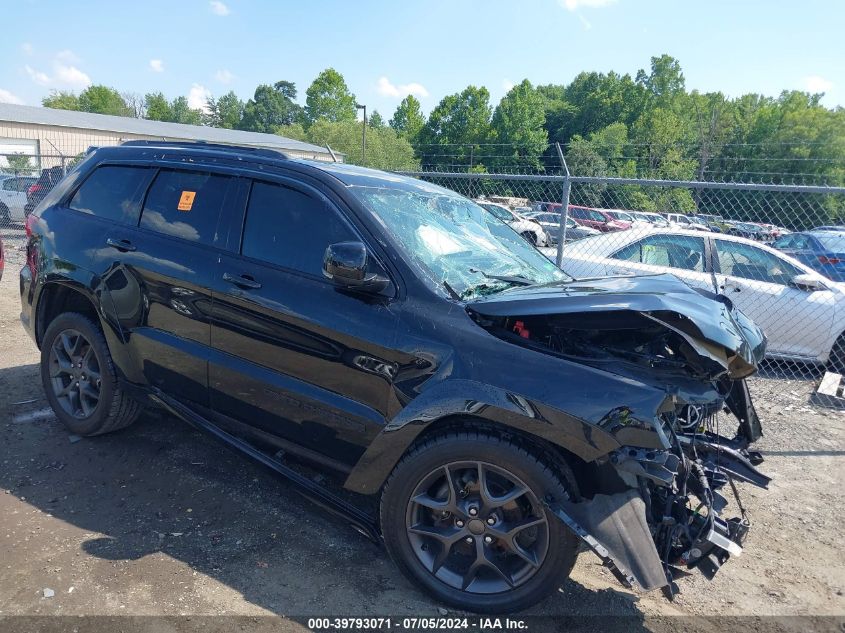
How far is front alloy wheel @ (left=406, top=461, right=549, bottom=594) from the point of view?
268 cm

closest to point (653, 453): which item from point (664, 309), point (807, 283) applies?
point (664, 309)

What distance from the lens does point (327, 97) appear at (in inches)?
3056

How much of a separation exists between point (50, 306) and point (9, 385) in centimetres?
133

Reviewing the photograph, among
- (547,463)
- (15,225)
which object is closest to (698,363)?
(547,463)

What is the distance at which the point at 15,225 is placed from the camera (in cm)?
1650

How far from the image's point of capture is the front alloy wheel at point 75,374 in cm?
419

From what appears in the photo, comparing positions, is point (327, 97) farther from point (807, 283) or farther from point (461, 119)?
point (807, 283)

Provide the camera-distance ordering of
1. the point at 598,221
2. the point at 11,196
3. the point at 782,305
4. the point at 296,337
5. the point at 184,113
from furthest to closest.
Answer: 1. the point at 184,113
2. the point at 598,221
3. the point at 11,196
4. the point at 782,305
5. the point at 296,337

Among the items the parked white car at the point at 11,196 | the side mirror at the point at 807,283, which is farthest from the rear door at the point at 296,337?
the parked white car at the point at 11,196

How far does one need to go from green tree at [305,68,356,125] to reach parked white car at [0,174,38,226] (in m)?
64.2

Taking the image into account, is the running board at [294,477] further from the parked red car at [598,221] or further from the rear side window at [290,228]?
the parked red car at [598,221]

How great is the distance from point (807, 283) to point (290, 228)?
623 centimetres

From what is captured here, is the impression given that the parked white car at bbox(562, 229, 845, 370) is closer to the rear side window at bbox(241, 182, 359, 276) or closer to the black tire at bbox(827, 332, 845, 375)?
the black tire at bbox(827, 332, 845, 375)

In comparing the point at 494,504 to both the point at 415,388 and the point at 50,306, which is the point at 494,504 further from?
the point at 50,306
